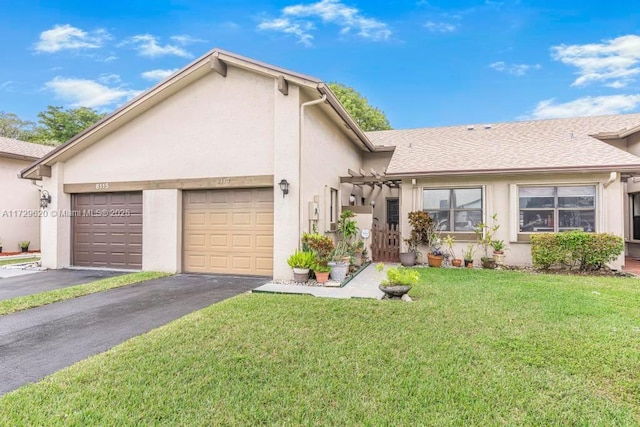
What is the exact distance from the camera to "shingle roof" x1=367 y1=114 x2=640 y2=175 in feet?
34.8

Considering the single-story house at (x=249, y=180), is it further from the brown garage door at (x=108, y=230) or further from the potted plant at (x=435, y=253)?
the potted plant at (x=435, y=253)

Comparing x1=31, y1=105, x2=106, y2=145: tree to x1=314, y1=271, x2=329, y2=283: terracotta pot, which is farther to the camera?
x1=31, y1=105, x2=106, y2=145: tree

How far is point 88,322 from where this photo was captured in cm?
542

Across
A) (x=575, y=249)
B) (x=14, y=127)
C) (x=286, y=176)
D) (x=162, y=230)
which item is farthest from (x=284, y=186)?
(x=14, y=127)

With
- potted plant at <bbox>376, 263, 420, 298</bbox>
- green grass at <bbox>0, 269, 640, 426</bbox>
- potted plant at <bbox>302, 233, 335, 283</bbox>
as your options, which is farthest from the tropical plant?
green grass at <bbox>0, 269, 640, 426</bbox>

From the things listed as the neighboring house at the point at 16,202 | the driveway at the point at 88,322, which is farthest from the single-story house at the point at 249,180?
the neighboring house at the point at 16,202

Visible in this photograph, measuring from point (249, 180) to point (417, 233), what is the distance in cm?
583

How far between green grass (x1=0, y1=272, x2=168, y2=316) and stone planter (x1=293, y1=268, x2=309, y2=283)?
398 centimetres

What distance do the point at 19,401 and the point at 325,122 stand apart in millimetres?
9310

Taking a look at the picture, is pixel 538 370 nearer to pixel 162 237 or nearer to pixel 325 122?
pixel 325 122

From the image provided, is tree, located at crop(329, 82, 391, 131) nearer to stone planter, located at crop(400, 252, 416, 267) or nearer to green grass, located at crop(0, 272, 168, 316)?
stone planter, located at crop(400, 252, 416, 267)

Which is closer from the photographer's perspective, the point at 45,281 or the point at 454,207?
the point at 45,281

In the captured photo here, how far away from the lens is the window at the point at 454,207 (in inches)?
448

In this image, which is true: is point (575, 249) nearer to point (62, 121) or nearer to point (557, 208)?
point (557, 208)
